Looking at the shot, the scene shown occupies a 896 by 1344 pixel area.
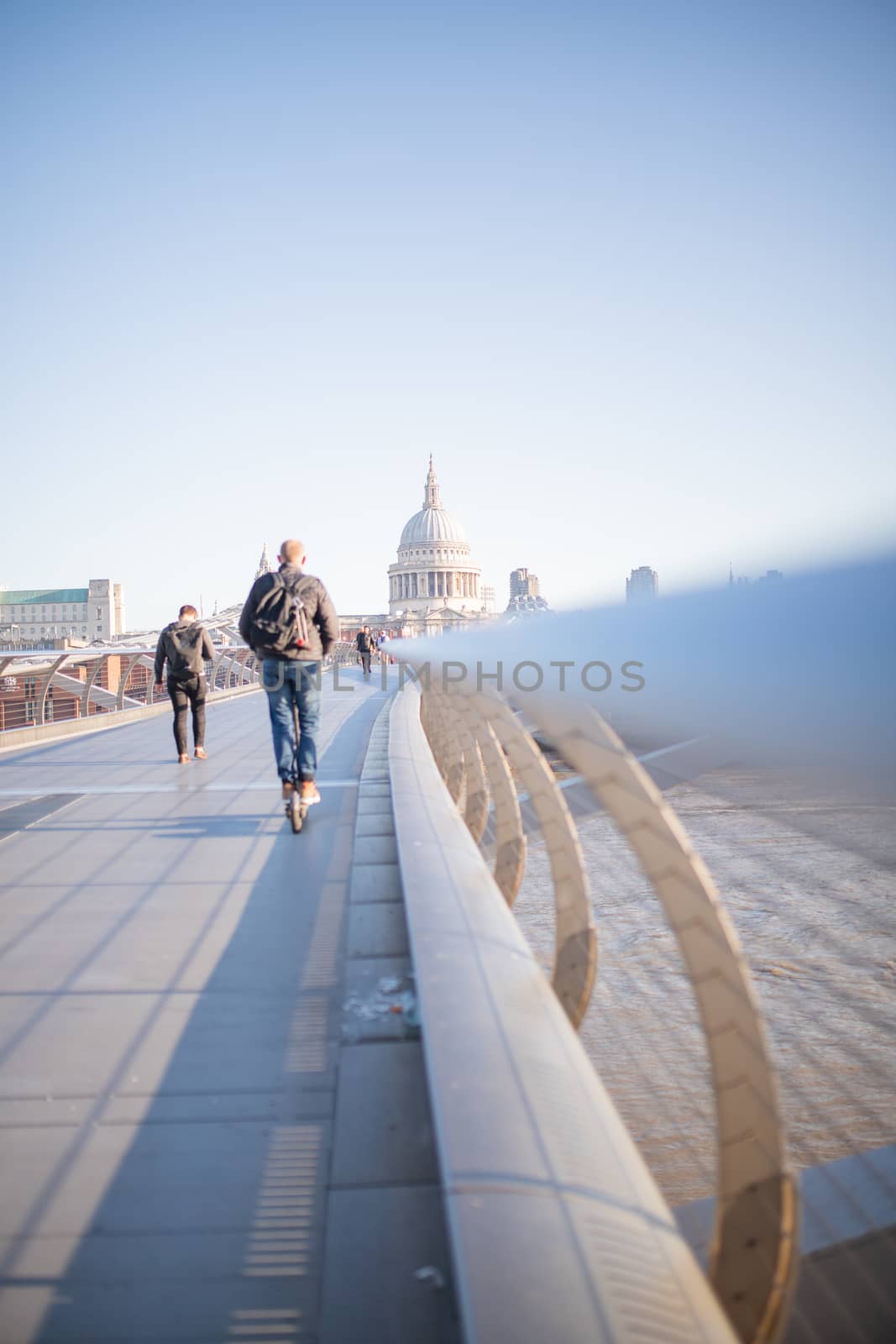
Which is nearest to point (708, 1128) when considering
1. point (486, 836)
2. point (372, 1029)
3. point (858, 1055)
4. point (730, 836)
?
point (858, 1055)

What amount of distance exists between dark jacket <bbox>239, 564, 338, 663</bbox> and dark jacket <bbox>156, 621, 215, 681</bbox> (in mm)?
2410

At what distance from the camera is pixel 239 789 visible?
259 inches

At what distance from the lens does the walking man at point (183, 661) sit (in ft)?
24.9

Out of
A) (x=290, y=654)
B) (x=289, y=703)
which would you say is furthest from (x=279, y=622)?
(x=289, y=703)

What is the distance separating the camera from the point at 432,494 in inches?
5059

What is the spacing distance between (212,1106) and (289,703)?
318 centimetres

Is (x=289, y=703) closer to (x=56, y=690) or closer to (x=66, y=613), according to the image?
(x=56, y=690)

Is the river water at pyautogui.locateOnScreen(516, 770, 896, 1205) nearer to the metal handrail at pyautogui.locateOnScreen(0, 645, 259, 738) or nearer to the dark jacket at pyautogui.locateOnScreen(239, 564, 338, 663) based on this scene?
the dark jacket at pyautogui.locateOnScreen(239, 564, 338, 663)

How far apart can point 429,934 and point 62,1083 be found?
94 centimetres

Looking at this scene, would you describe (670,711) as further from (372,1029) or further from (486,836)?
(486,836)

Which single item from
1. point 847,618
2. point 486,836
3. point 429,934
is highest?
point 847,618

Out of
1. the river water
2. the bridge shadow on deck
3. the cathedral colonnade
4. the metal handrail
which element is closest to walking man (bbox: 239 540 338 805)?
the bridge shadow on deck

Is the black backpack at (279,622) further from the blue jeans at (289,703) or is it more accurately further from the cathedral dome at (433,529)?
the cathedral dome at (433,529)

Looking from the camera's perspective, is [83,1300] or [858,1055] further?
[858,1055]
